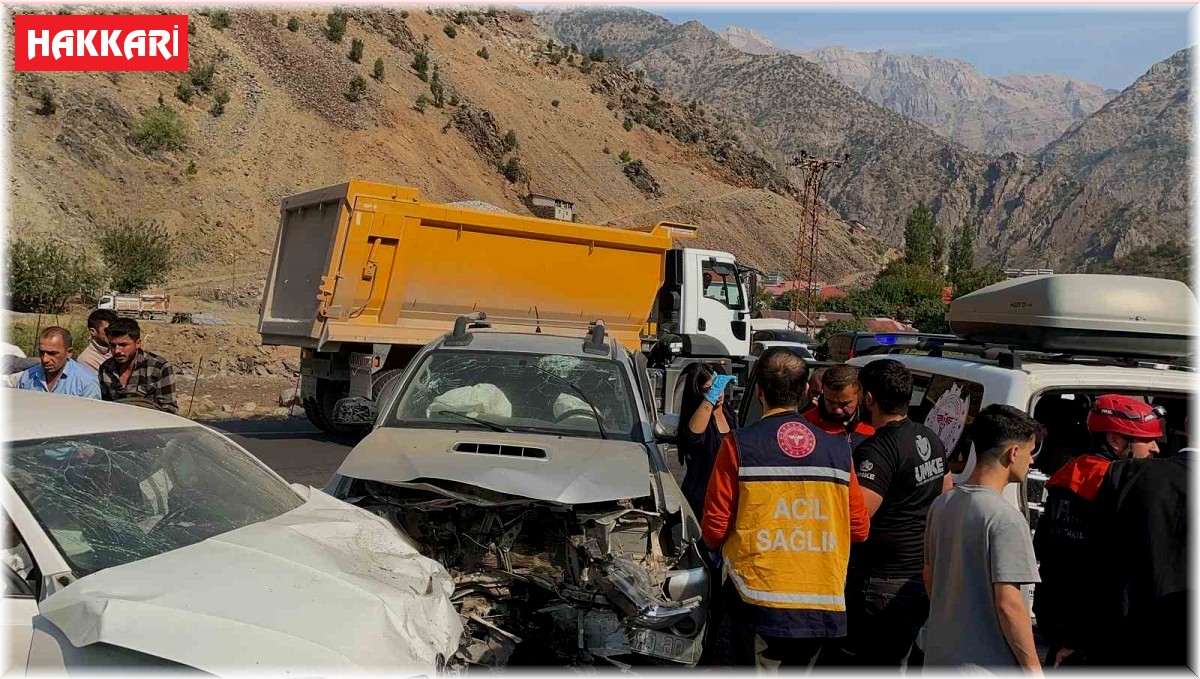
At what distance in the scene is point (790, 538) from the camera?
11.3 feet

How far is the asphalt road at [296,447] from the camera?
34.4 ft

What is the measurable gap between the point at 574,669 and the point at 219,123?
4812 cm

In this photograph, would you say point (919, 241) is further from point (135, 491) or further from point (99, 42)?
point (135, 491)

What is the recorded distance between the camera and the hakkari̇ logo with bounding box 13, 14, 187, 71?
20547mm

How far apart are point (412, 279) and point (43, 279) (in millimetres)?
22271

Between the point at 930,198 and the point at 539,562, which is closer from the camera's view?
the point at 539,562

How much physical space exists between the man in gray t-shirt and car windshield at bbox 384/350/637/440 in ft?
8.54

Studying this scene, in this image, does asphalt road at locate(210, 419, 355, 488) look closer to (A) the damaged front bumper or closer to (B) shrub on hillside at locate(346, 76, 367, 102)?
(A) the damaged front bumper

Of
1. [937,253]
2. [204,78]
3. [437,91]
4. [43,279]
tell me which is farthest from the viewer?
[937,253]

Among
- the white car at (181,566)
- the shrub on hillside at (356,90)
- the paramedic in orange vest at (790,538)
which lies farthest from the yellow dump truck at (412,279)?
the shrub on hillside at (356,90)

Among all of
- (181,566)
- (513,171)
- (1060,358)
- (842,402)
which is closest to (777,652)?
(842,402)

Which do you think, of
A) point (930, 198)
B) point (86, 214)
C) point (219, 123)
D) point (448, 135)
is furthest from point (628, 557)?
point (930, 198)

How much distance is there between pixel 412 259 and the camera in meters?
11.8

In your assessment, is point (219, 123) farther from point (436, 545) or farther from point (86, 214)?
point (436, 545)
